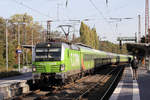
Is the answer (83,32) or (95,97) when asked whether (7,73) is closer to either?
(95,97)

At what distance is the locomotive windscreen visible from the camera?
1590cm

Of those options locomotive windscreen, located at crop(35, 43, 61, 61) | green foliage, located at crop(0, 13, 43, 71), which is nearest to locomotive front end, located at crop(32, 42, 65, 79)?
locomotive windscreen, located at crop(35, 43, 61, 61)

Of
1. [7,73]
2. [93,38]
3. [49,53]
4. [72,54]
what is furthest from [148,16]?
[93,38]

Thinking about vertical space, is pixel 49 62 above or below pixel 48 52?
below

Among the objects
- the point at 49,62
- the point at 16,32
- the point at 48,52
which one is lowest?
the point at 49,62

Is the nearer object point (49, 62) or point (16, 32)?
point (49, 62)

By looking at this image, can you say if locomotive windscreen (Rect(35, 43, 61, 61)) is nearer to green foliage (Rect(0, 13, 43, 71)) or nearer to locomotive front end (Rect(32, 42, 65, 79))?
locomotive front end (Rect(32, 42, 65, 79))

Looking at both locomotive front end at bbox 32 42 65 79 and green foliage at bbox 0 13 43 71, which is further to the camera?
green foliage at bbox 0 13 43 71

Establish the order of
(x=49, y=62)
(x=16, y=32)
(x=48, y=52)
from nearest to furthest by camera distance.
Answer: (x=49, y=62)
(x=48, y=52)
(x=16, y=32)

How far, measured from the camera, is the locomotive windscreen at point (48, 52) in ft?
52.2

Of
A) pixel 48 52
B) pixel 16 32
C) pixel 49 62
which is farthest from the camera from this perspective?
pixel 16 32

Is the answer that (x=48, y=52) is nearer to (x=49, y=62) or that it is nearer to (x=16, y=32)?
(x=49, y=62)

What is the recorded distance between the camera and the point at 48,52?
52.9 feet

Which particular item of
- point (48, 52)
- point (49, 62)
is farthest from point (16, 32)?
point (49, 62)
